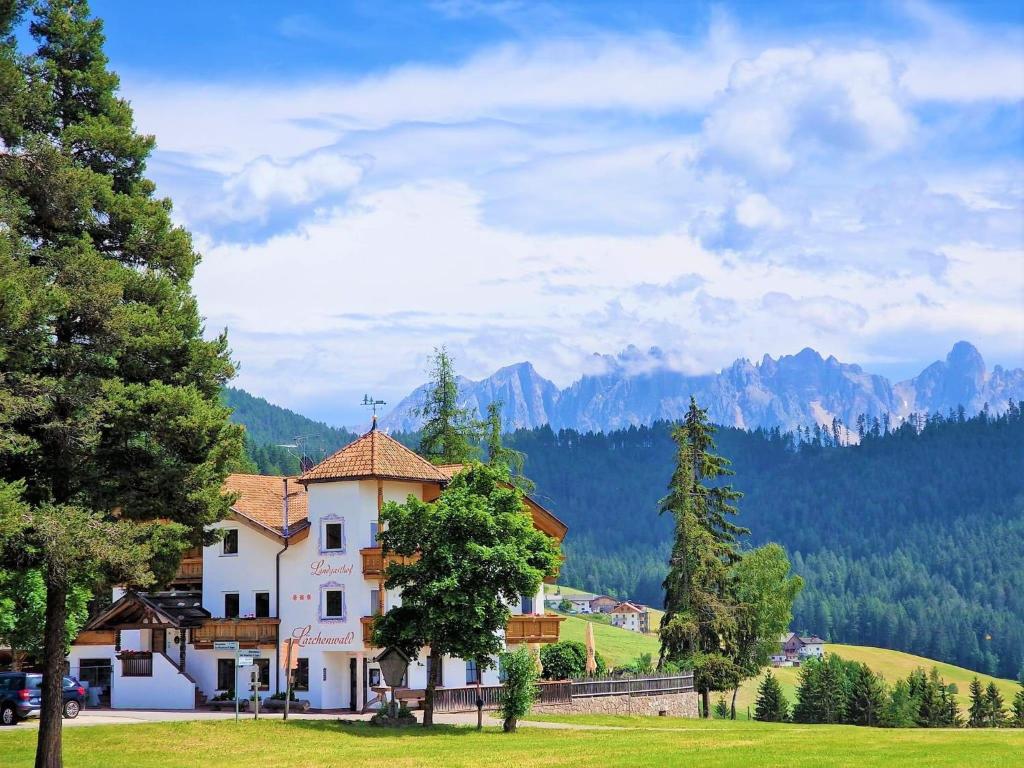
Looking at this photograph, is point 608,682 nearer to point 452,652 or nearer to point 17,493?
point 452,652

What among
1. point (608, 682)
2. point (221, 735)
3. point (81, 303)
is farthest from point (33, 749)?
point (608, 682)

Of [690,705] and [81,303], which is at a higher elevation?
[81,303]

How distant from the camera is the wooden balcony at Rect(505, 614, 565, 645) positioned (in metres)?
56.6

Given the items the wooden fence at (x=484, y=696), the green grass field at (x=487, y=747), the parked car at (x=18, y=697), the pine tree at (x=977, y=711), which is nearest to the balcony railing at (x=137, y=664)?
the parked car at (x=18, y=697)

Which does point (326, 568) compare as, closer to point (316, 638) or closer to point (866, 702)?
point (316, 638)

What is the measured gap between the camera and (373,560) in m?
53.9

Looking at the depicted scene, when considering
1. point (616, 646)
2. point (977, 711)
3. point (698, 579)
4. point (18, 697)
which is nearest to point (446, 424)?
point (698, 579)

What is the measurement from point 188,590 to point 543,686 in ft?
56.0

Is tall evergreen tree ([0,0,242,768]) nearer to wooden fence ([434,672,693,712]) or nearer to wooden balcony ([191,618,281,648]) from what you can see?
wooden fence ([434,672,693,712])

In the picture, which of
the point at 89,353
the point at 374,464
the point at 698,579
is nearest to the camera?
the point at 89,353

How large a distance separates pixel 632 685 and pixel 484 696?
30.8 ft

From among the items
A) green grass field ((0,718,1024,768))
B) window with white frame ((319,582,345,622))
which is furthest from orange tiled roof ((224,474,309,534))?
green grass field ((0,718,1024,768))

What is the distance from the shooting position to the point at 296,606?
5572 centimetres

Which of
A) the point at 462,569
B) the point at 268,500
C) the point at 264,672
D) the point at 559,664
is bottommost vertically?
the point at 559,664
